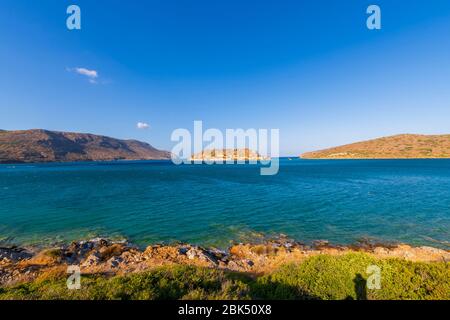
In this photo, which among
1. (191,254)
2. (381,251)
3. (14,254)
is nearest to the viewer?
(191,254)

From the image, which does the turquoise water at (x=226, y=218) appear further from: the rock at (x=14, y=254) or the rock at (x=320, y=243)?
the rock at (x=14, y=254)

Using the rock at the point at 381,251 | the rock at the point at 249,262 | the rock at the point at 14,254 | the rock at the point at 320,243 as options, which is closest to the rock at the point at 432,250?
the rock at the point at 381,251

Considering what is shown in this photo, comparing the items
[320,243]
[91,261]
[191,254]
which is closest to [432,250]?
[320,243]

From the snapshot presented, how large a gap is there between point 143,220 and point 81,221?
323 inches

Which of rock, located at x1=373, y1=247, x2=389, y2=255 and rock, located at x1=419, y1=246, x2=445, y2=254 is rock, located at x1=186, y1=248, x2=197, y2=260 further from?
rock, located at x1=419, y1=246, x2=445, y2=254

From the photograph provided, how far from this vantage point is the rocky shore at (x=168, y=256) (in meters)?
15.8

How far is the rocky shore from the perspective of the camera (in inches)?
622

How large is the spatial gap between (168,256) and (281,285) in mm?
11273

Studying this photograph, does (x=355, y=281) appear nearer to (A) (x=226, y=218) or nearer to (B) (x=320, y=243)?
(B) (x=320, y=243)

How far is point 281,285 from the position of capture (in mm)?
9695

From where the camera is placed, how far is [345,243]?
70.4 ft

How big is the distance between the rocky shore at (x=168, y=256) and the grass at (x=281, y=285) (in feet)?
17.2
